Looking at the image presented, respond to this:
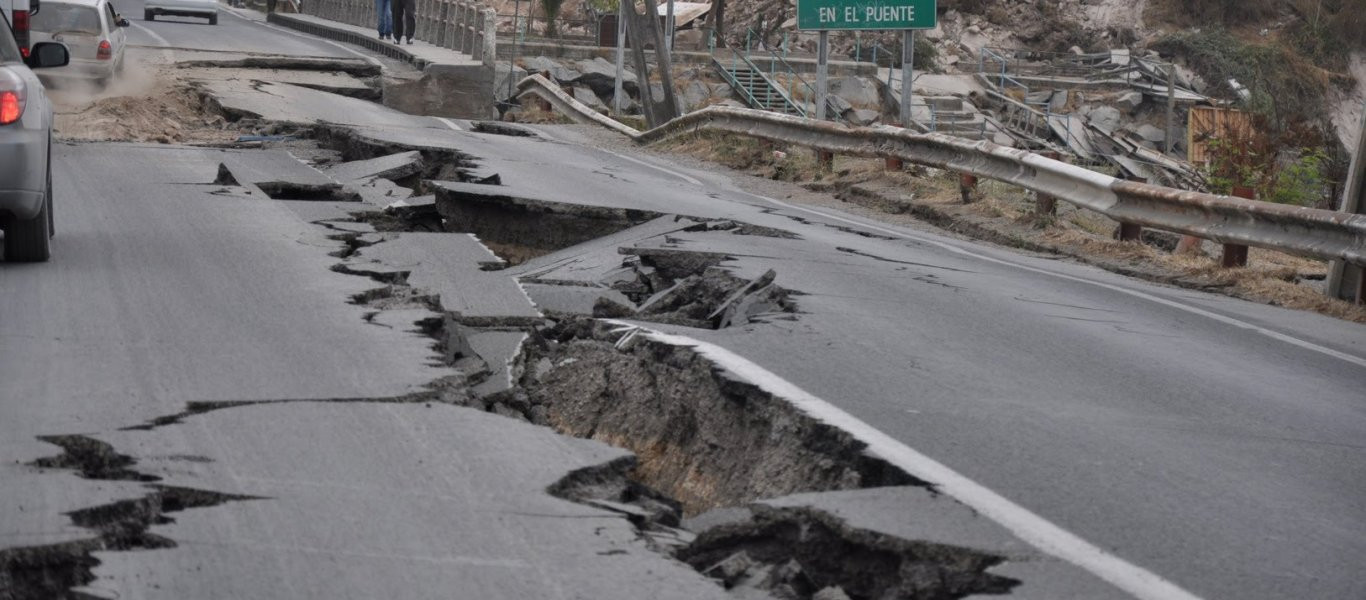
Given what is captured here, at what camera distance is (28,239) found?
8.13 metres

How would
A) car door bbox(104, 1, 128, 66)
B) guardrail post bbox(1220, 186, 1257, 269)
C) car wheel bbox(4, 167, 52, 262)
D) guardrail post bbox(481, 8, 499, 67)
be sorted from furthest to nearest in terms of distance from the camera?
guardrail post bbox(481, 8, 499, 67) → car door bbox(104, 1, 128, 66) → guardrail post bbox(1220, 186, 1257, 269) → car wheel bbox(4, 167, 52, 262)

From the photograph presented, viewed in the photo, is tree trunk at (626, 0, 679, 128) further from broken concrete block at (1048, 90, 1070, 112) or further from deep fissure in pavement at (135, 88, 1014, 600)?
broken concrete block at (1048, 90, 1070, 112)

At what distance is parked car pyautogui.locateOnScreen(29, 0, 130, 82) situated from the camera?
69.0 feet

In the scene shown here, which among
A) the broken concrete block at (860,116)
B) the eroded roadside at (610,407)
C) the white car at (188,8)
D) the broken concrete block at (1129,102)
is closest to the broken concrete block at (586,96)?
the broken concrete block at (860,116)

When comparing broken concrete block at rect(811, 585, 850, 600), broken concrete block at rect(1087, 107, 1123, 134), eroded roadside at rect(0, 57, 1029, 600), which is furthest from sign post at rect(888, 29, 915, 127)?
broken concrete block at rect(1087, 107, 1123, 134)

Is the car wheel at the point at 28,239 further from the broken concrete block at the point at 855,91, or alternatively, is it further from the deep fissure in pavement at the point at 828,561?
the broken concrete block at the point at 855,91

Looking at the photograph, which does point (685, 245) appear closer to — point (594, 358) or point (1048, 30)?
point (594, 358)

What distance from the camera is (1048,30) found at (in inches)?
2190

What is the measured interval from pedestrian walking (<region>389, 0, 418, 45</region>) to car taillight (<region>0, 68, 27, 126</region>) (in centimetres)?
2689

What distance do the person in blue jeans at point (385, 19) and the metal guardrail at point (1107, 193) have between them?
56.3 feet

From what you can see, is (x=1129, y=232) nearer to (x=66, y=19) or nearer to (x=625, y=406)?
(x=625, y=406)

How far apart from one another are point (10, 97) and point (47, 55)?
103 cm

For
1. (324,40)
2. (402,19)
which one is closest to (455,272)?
(402,19)

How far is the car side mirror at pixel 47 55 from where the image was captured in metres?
8.73
